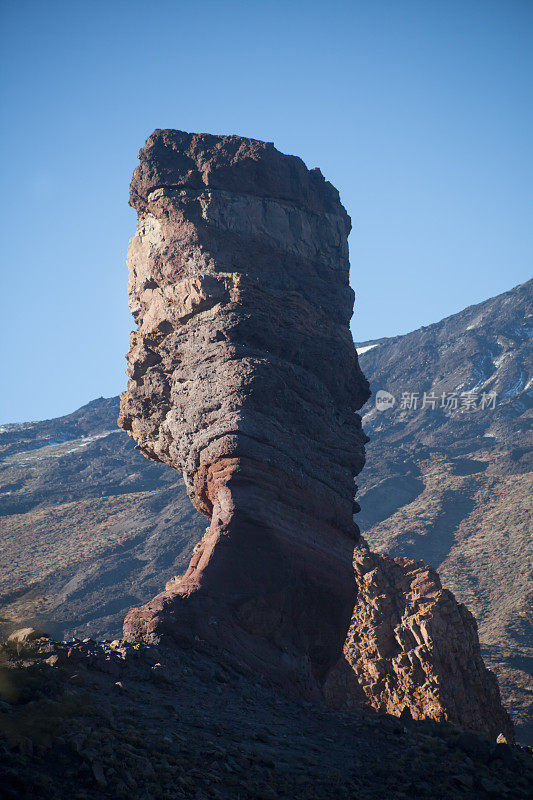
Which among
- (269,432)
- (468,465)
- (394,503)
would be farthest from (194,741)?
(468,465)

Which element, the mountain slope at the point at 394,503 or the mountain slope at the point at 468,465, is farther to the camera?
the mountain slope at the point at 394,503

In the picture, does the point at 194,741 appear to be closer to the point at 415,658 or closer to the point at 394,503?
the point at 415,658

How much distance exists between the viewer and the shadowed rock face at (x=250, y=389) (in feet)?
56.3

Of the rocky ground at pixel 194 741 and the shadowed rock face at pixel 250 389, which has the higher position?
the shadowed rock face at pixel 250 389

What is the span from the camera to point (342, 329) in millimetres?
23234

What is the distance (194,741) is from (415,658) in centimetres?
1327

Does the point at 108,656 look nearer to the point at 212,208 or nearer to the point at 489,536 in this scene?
the point at 212,208

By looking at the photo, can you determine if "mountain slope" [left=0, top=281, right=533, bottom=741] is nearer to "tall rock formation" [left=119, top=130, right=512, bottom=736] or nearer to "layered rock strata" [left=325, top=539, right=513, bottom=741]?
"layered rock strata" [left=325, top=539, right=513, bottom=741]

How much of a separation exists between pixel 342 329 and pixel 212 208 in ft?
18.5

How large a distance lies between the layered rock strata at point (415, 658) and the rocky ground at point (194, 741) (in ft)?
23.8

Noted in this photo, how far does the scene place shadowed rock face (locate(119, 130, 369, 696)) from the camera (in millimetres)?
17172

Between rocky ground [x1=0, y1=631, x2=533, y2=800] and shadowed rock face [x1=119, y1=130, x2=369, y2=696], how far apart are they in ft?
5.74

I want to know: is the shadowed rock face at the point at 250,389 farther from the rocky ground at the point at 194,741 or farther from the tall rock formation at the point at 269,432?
the rocky ground at the point at 194,741

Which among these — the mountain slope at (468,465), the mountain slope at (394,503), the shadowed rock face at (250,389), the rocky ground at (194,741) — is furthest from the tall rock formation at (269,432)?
the mountain slope at (468,465)
